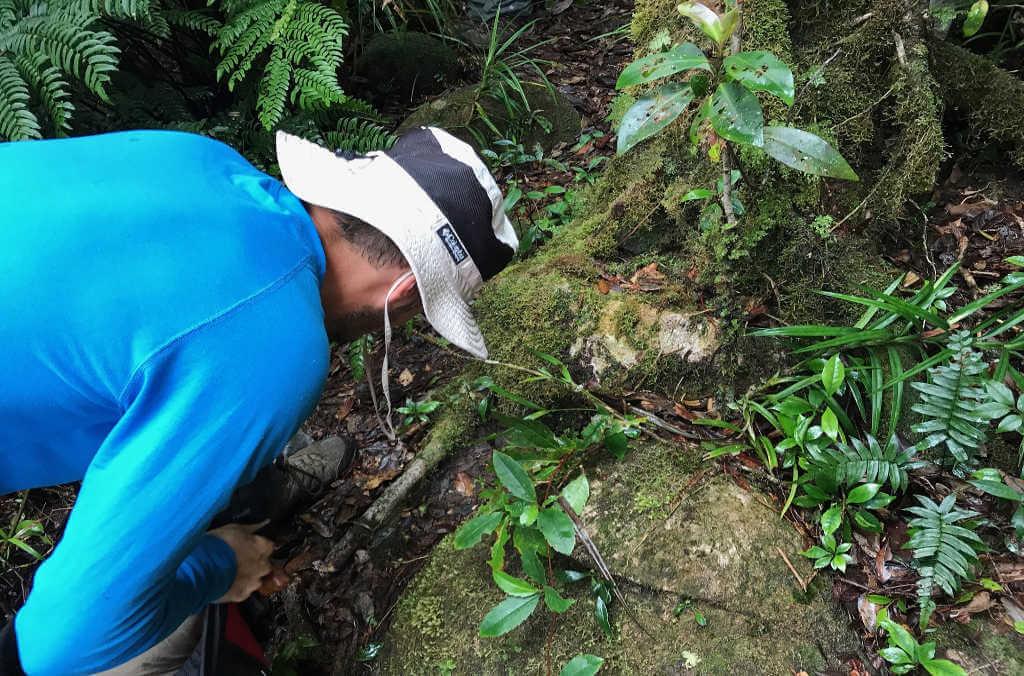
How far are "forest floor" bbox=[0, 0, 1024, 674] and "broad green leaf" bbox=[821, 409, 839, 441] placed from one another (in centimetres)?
30

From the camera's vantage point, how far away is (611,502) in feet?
7.32

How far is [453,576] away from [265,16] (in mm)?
3240

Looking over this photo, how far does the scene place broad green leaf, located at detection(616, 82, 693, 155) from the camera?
1.82m

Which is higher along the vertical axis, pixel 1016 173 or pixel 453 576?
pixel 1016 173

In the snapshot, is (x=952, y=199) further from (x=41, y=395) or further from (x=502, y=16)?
(x=502, y=16)

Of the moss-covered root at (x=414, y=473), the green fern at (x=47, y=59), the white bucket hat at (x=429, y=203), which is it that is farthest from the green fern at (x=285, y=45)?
the moss-covered root at (x=414, y=473)

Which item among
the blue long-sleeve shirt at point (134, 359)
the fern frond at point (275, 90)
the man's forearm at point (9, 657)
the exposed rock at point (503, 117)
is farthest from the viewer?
the exposed rock at point (503, 117)

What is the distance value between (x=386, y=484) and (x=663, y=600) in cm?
135

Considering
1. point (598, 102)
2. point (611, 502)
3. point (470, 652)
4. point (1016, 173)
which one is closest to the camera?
point (470, 652)

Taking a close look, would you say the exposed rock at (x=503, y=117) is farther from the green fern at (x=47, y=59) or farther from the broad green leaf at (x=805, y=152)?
the broad green leaf at (x=805, y=152)

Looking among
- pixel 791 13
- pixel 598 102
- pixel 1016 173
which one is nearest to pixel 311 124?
pixel 598 102

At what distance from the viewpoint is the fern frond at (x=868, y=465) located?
2029mm

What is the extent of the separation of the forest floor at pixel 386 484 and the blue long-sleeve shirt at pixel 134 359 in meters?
0.86

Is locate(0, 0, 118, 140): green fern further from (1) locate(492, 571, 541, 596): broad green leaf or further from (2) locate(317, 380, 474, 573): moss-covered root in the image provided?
(1) locate(492, 571, 541, 596): broad green leaf
